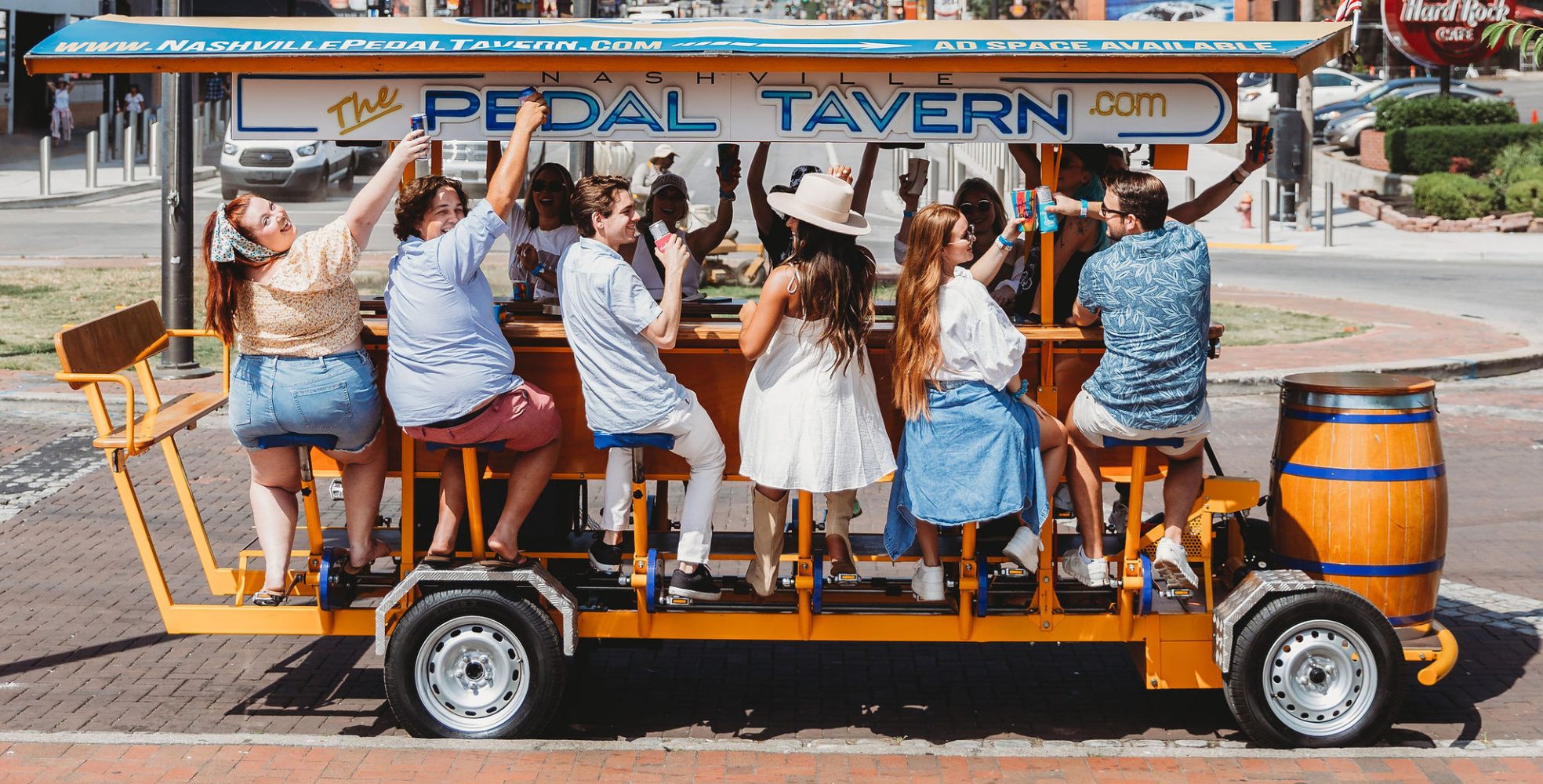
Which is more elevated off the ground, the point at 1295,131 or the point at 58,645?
A: the point at 1295,131

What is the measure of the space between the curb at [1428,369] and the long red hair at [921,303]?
7565 millimetres

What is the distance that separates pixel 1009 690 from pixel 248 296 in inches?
127

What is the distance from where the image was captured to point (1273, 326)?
1566 cm

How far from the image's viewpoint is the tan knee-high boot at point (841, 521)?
553 centimetres

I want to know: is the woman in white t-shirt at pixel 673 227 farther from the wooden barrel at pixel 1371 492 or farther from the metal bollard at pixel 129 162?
the metal bollard at pixel 129 162

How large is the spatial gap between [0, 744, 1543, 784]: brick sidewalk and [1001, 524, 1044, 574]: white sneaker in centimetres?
67

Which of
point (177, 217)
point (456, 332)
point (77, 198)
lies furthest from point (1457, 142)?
point (456, 332)

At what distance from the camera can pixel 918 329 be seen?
17.2 feet

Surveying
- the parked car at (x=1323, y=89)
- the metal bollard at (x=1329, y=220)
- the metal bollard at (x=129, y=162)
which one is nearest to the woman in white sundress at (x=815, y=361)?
the metal bollard at (x=1329, y=220)

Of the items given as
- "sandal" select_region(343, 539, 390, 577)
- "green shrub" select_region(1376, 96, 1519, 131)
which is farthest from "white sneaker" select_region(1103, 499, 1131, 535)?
"green shrub" select_region(1376, 96, 1519, 131)

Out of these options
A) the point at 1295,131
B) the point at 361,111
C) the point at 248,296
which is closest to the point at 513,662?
the point at 248,296

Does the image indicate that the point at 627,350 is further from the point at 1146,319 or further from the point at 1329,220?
the point at 1329,220

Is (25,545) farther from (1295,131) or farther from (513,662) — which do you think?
(1295,131)

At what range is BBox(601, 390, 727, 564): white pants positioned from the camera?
17.8 ft
